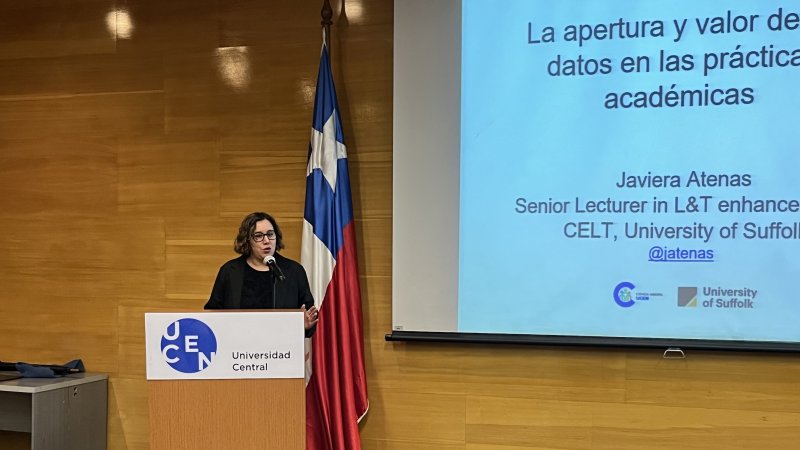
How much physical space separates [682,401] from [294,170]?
6.58 ft

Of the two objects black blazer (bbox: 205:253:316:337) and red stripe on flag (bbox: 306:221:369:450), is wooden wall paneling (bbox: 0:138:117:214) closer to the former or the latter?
black blazer (bbox: 205:253:316:337)

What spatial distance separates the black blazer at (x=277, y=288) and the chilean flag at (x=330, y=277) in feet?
1.02

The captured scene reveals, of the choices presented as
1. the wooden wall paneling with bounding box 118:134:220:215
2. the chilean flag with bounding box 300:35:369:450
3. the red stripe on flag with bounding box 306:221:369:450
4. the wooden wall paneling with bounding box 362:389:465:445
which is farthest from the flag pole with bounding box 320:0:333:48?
the wooden wall paneling with bounding box 362:389:465:445

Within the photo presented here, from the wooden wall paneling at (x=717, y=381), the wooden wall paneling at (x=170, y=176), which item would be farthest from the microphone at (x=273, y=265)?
the wooden wall paneling at (x=717, y=381)

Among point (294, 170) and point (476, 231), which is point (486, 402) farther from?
point (294, 170)

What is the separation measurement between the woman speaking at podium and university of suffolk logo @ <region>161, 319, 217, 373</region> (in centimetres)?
32

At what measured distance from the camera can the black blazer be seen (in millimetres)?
2543

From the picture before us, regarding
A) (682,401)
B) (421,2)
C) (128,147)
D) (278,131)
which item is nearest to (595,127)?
(421,2)

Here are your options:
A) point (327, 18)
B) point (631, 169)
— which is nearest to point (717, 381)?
point (631, 169)

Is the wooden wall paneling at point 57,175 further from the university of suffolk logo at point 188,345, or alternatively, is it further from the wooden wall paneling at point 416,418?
the wooden wall paneling at point 416,418

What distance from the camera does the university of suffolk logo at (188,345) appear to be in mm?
2203

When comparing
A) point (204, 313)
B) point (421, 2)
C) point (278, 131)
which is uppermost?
point (421, 2)

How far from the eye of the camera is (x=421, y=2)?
2930mm

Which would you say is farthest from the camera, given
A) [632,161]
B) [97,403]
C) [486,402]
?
[97,403]
